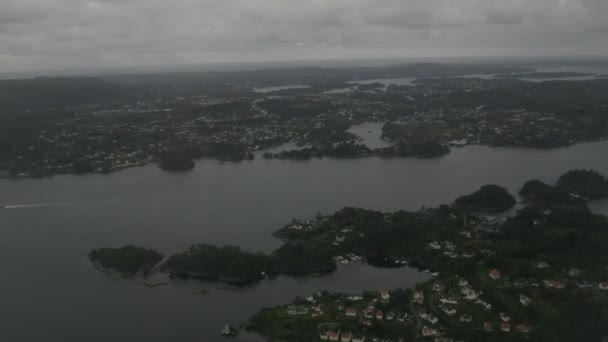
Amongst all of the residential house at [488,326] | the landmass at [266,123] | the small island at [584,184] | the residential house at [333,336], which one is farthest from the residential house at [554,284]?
the landmass at [266,123]

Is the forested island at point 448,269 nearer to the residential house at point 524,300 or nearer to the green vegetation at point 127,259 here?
the residential house at point 524,300

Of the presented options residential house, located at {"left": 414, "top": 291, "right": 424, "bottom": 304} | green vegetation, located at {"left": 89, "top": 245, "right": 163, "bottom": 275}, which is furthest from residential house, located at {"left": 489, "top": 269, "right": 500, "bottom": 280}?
green vegetation, located at {"left": 89, "top": 245, "right": 163, "bottom": 275}

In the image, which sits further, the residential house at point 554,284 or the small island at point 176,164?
the small island at point 176,164

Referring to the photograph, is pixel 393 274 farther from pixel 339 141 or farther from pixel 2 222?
pixel 339 141

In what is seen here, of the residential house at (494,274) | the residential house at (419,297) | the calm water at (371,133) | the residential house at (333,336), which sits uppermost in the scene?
the calm water at (371,133)

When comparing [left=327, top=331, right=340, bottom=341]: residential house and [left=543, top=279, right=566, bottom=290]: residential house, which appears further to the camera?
[left=543, top=279, right=566, bottom=290]: residential house

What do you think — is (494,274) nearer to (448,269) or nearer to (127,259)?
(448,269)

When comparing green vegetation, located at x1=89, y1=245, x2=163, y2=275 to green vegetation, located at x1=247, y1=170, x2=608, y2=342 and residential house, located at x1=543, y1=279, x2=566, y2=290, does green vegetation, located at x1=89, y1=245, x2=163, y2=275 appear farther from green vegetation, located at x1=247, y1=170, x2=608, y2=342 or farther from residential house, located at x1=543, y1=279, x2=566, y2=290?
residential house, located at x1=543, y1=279, x2=566, y2=290
